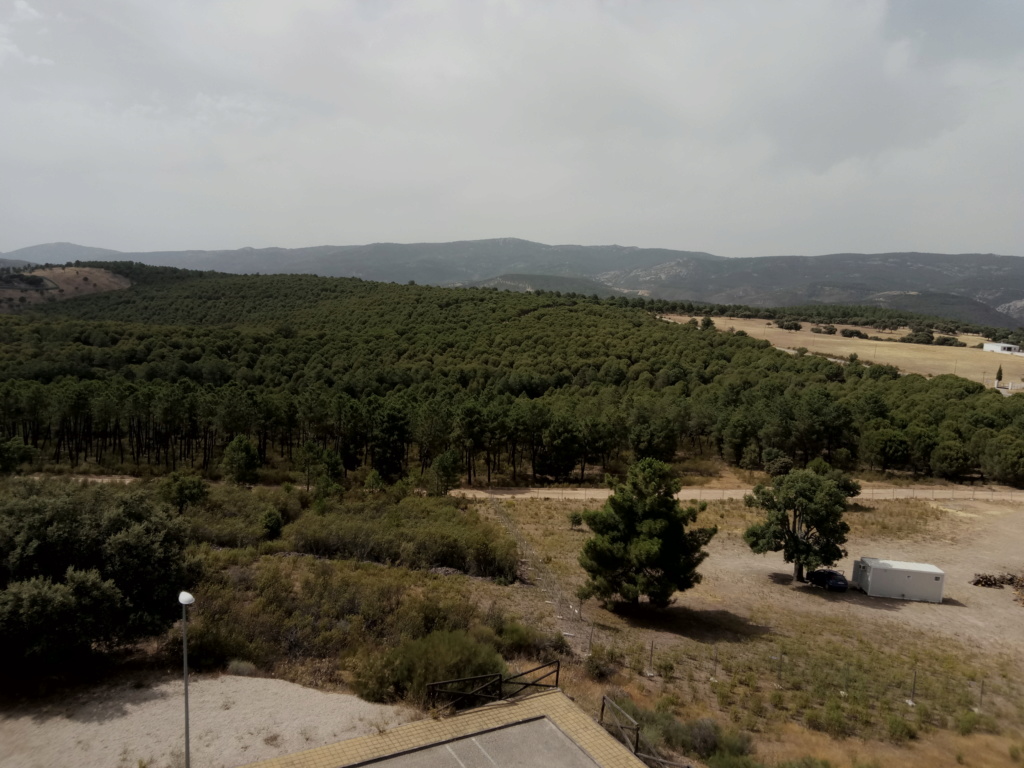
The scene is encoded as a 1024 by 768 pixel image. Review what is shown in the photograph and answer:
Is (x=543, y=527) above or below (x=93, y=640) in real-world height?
below

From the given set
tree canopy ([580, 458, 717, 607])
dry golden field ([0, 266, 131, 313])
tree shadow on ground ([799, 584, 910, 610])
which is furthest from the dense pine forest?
dry golden field ([0, 266, 131, 313])

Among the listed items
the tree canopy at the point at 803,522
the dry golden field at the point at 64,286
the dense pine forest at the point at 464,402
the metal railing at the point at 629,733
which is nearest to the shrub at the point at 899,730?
the metal railing at the point at 629,733

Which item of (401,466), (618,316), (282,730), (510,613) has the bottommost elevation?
(401,466)

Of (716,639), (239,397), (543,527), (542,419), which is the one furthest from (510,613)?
(239,397)

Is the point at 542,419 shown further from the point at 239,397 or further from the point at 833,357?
the point at 833,357

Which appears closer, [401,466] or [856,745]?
[856,745]

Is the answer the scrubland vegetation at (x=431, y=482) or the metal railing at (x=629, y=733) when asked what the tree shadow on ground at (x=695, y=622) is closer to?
the scrubland vegetation at (x=431, y=482)

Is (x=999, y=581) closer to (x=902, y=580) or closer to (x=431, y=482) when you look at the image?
(x=902, y=580)
